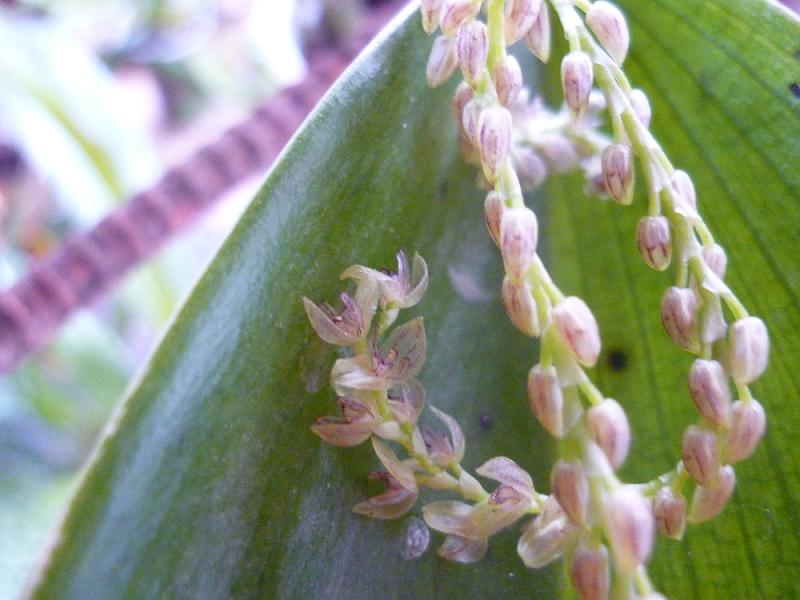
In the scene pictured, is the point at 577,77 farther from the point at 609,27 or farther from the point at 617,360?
the point at 617,360

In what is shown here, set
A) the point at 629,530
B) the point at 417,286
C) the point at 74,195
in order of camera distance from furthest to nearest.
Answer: the point at 74,195 < the point at 417,286 < the point at 629,530

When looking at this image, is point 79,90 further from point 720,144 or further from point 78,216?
point 720,144

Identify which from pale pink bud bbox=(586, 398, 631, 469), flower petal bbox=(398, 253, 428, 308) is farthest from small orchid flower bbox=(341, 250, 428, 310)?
pale pink bud bbox=(586, 398, 631, 469)

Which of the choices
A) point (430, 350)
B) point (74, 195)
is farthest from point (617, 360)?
point (74, 195)

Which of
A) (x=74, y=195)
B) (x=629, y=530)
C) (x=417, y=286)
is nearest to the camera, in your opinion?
(x=629, y=530)

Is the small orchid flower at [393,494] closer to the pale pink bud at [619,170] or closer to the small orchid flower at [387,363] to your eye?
the small orchid flower at [387,363]

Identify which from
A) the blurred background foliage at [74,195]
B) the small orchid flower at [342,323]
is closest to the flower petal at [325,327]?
the small orchid flower at [342,323]
